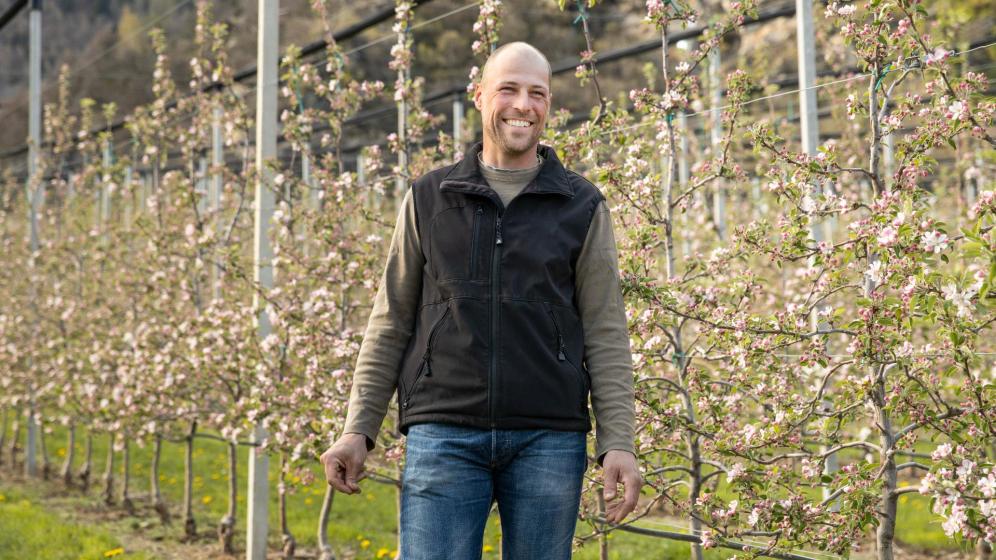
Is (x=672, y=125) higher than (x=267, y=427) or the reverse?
higher

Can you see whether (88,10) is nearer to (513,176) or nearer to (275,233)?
(275,233)

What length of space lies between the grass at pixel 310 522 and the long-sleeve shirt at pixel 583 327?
6.34ft

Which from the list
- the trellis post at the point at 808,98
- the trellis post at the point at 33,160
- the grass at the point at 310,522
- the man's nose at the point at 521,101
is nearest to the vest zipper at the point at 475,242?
the man's nose at the point at 521,101

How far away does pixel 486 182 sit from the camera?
2.49 meters

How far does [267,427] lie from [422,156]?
4.87 ft

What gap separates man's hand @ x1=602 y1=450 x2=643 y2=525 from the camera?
233cm

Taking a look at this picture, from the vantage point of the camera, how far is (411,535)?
2377 millimetres

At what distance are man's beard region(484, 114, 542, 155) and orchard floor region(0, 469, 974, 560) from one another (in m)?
3.37

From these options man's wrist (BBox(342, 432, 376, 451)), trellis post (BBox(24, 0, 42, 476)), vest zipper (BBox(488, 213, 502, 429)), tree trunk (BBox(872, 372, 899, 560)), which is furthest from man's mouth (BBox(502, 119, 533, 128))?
trellis post (BBox(24, 0, 42, 476))

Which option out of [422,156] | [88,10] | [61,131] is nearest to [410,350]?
[422,156]

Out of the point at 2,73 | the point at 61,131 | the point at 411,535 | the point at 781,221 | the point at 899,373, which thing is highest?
the point at 2,73

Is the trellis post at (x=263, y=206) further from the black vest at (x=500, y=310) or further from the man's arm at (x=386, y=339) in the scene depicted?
the black vest at (x=500, y=310)

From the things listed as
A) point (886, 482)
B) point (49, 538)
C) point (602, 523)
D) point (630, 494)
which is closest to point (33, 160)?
point (49, 538)

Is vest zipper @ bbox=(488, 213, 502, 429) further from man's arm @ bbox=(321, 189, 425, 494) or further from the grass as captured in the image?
the grass
